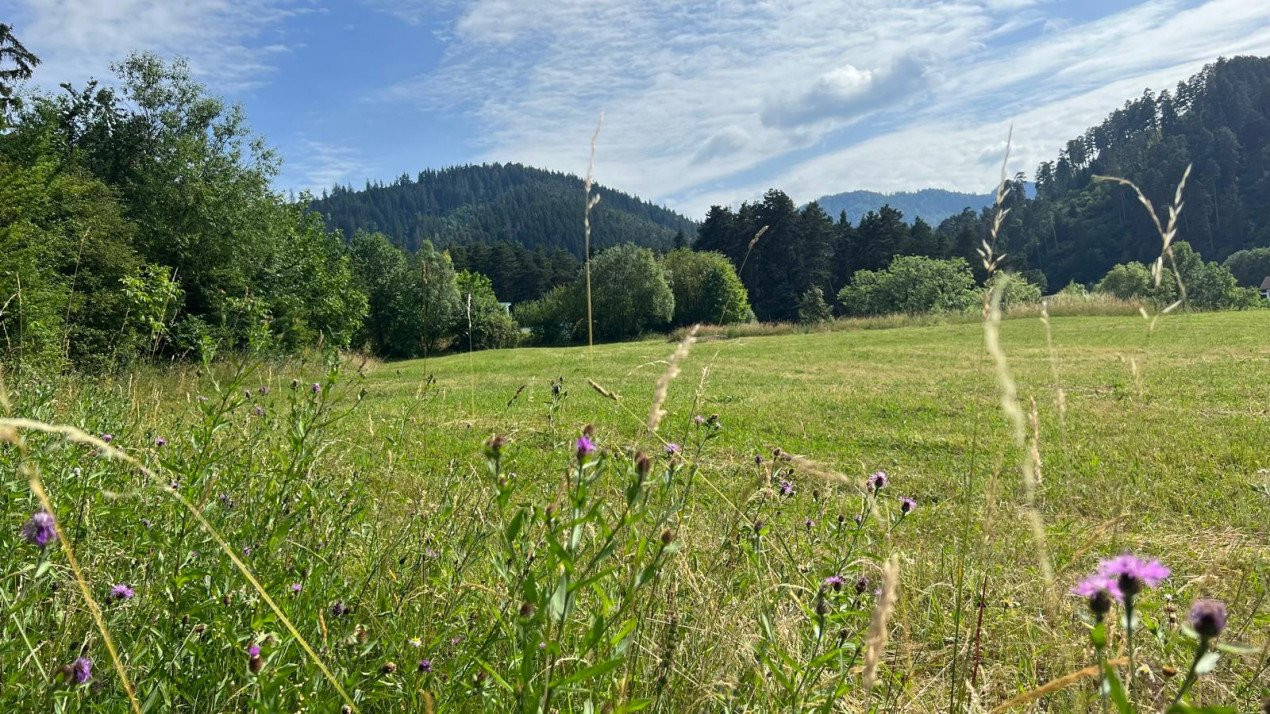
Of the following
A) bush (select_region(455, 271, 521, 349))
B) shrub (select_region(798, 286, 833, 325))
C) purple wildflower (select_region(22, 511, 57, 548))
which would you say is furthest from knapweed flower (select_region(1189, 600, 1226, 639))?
shrub (select_region(798, 286, 833, 325))

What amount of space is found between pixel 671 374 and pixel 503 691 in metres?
0.69

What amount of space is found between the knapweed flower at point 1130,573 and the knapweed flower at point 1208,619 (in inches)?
1.7

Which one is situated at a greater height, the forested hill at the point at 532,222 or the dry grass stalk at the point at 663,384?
the forested hill at the point at 532,222

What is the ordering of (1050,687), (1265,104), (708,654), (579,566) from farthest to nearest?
(1265,104)
(579,566)
(708,654)
(1050,687)

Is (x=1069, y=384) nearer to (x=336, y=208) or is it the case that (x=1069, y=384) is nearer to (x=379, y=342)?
(x=379, y=342)

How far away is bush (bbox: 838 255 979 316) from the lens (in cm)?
4119

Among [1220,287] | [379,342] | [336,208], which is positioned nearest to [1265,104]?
[1220,287]

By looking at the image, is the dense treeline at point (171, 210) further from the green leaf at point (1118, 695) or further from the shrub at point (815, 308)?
the shrub at point (815, 308)

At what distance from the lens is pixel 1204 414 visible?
6.90 metres

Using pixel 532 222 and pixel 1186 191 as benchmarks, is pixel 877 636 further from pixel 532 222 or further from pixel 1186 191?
pixel 532 222

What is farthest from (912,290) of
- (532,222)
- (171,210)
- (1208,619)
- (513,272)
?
(532,222)

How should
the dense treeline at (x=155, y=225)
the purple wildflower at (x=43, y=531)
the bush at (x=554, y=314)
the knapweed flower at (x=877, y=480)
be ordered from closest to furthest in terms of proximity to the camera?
the purple wildflower at (x=43, y=531) < the knapweed flower at (x=877, y=480) < the dense treeline at (x=155, y=225) < the bush at (x=554, y=314)

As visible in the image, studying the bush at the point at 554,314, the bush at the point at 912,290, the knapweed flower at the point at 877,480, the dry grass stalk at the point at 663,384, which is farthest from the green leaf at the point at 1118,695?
the bush at the point at 912,290

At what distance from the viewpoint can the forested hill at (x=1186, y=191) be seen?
2773 inches
